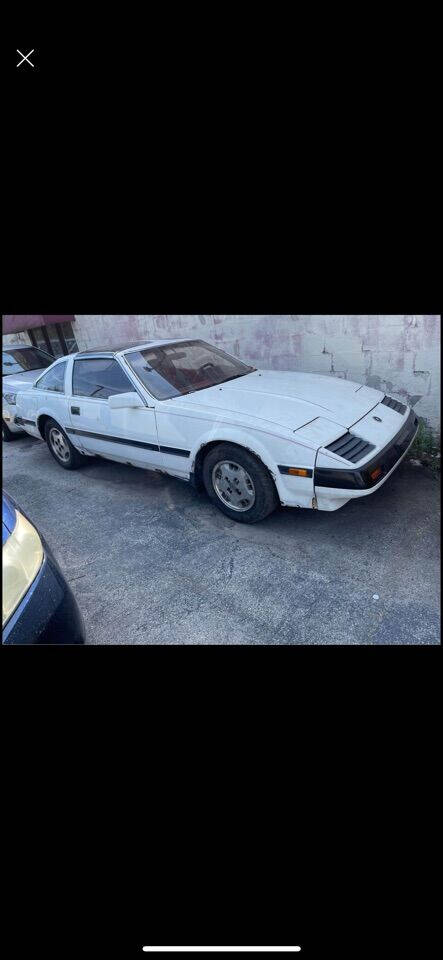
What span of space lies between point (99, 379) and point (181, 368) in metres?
0.81

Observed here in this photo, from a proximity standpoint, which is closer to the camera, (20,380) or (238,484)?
(238,484)

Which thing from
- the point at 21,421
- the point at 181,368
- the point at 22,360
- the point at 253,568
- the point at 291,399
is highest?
the point at 22,360

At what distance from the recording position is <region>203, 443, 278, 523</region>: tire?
312 centimetres

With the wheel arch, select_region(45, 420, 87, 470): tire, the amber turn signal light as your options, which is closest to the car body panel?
the wheel arch

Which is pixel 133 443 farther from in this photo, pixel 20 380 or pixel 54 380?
pixel 20 380

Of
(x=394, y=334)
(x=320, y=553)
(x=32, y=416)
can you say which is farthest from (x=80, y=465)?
(x=394, y=334)

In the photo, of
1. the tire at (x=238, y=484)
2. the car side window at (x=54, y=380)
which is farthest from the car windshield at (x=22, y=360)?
the tire at (x=238, y=484)

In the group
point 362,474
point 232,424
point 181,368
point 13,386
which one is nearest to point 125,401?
point 181,368

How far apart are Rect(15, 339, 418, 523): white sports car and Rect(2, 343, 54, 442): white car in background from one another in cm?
138

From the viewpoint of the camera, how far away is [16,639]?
1.56m

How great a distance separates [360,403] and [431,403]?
1465mm

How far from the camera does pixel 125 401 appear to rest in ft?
12.2

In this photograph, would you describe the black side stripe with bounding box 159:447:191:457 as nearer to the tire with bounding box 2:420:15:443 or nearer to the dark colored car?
the dark colored car

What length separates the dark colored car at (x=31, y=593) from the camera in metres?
1.62
